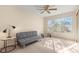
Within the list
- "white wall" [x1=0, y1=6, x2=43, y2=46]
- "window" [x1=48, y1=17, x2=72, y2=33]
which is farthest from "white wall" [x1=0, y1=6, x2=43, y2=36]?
"window" [x1=48, y1=17, x2=72, y2=33]

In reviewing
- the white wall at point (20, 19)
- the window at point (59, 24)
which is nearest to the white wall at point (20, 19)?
the white wall at point (20, 19)

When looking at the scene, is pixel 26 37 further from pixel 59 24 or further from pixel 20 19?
pixel 59 24

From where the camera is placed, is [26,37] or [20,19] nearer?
[20,19]

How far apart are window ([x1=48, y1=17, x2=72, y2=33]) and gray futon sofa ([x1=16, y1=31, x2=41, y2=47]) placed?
39 centimetres

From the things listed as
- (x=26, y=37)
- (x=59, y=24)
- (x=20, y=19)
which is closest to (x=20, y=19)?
(x=20, y=19)

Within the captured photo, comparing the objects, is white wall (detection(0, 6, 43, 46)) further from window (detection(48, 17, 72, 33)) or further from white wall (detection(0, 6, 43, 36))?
window (detection(48, 17, 72, 33))

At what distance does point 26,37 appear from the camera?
58.9 inches

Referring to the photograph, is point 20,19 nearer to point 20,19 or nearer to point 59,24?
point 20,19

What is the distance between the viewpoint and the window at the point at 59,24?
1.52 metres

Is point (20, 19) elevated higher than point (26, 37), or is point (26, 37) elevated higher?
point (20, 19)

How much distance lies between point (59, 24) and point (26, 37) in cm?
86

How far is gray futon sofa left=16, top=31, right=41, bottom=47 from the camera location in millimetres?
1369

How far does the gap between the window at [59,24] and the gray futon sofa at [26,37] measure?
0.39 m
